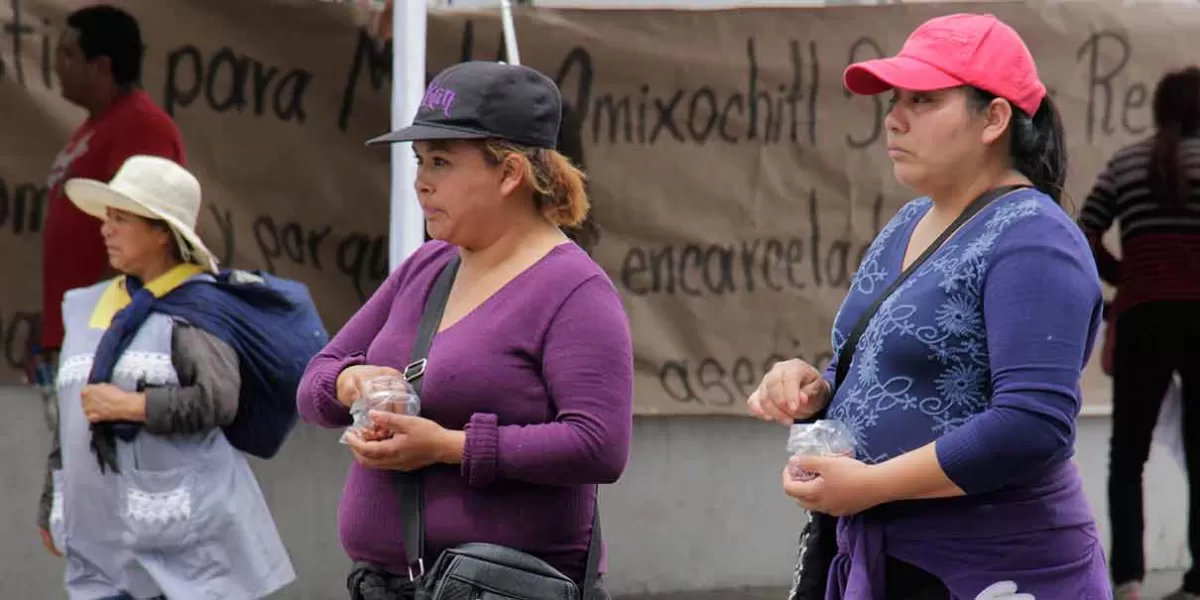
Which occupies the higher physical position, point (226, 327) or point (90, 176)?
point (90, 176)

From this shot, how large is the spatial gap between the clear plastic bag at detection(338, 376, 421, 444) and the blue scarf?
156cm

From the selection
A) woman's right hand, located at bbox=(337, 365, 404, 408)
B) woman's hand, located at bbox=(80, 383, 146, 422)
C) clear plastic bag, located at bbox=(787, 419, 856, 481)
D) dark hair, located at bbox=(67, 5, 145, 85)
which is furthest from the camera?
dark hair, located at bbox=(67, 5, 145, 85)

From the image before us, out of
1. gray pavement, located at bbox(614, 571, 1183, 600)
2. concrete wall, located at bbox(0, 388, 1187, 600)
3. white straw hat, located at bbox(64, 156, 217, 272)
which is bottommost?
gray pavement, located at bbox(614, 571, 1183, 600)

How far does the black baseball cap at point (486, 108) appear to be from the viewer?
3.25 m

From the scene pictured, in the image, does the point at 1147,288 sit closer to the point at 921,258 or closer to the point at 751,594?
the point at 751,594

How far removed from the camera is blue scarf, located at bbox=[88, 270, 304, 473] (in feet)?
14.9

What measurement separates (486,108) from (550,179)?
19cm

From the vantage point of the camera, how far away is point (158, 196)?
15.3ft

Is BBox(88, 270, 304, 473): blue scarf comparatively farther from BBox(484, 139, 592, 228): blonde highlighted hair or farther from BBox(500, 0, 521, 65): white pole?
BBox(484, 139, 592, 228): blonde highlighted hair

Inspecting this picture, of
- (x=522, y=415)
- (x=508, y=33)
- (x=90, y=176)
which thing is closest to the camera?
(x=522, y=415)

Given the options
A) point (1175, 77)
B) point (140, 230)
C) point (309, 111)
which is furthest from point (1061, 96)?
point (140, 230)

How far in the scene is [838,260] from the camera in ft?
Answer: 23.3

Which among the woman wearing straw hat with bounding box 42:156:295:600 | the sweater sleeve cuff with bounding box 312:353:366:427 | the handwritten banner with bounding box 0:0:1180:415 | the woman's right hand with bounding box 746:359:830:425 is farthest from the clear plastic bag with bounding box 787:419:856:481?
the handwritten banner with bounding box 0:0:1180:415

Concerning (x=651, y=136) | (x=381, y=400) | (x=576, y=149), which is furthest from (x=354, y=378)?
(x=651, y=136)
